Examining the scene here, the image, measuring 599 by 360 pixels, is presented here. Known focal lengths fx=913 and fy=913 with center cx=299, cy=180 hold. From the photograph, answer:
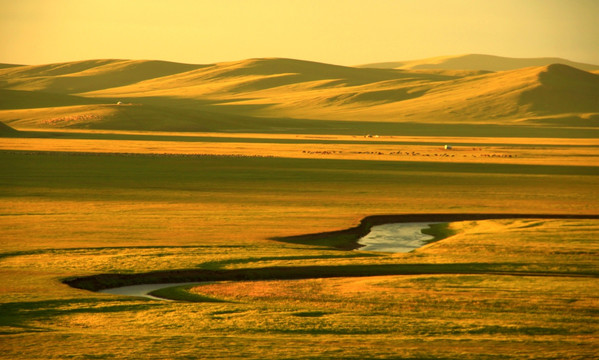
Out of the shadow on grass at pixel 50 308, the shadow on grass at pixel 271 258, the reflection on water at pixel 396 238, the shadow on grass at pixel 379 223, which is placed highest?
the shadow on grass at pixel 50 308

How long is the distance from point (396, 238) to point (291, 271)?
378 inches

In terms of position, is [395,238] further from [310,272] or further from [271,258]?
[310,272]

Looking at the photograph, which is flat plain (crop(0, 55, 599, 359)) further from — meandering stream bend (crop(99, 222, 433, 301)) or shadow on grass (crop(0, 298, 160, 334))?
meandering stream bend (crop(99, 222, 433, 301))

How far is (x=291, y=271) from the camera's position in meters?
29.1

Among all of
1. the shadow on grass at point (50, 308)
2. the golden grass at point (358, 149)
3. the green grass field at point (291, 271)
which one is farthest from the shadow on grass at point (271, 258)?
the golden grass at point (358, 149)

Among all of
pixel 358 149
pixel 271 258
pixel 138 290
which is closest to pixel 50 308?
pixel 138 290

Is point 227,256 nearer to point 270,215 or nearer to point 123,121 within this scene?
point 270,215

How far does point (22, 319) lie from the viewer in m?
21.7

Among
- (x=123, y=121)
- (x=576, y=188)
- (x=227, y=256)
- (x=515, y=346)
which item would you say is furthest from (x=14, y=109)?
(x=515, y=346)

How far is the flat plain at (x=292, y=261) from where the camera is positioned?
65.7 ft

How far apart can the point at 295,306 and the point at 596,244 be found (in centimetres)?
1429

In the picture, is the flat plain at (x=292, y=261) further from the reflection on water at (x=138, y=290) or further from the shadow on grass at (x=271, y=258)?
the reflection on water at (x=138, y=290)

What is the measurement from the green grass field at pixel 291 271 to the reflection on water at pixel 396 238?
1404 millimetres

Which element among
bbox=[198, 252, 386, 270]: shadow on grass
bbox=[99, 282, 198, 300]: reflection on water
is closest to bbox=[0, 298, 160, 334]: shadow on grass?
bbox=[99, 282, 198, 300]: reflection on water
